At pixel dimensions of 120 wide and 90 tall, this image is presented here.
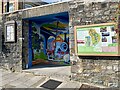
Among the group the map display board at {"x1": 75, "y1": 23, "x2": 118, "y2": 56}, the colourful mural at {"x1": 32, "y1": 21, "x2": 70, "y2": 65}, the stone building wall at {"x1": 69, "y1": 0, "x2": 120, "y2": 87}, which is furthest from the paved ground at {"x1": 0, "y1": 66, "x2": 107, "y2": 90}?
the colourful mural at {"x1": 32, "y1": 21, "x2": 70, "y2": 65}

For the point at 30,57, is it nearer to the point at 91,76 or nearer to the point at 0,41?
the point at 0,41

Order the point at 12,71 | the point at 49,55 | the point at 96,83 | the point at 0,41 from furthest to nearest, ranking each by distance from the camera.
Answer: the point at 49,55
the point at 0,41
the point at 12,71
the point at 96,83

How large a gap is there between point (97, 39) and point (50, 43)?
5.07 meters

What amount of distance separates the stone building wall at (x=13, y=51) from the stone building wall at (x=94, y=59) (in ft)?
11.2

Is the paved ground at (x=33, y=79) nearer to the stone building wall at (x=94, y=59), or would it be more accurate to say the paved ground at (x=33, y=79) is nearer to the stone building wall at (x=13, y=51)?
the stone building wall at (x=94, y=59)

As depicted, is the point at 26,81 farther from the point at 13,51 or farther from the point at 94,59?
the point at 94,59

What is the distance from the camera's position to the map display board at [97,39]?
243 inches

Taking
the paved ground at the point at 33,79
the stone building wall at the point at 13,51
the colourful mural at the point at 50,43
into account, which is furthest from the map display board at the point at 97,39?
the stone building wall at the point at 13,51

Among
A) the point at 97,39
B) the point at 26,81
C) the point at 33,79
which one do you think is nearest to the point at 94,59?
the point at 97,39

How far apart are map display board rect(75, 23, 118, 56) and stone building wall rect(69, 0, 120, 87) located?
23 cm

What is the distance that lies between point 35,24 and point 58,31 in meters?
1.60

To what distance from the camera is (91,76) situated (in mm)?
6715

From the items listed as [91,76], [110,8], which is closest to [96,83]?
[91,76]

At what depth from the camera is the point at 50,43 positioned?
11.1m
